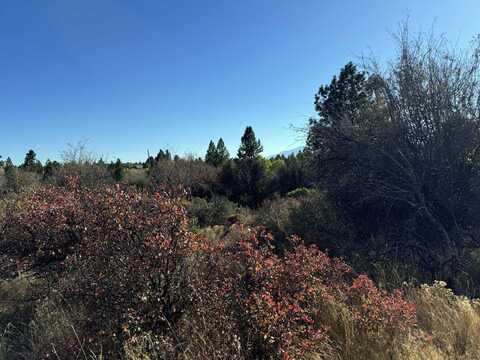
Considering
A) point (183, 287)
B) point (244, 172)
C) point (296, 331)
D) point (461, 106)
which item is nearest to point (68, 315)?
point (183, 287)

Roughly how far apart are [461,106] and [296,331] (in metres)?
5.74

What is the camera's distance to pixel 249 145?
2986 cm

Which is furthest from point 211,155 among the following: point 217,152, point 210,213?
point 210,213

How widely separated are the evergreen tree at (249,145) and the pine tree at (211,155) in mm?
2566

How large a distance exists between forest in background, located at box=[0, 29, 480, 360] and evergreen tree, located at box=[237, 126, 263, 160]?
20361 millimetres

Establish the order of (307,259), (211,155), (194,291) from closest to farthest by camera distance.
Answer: (194,291)
(307,259)
(211,155)

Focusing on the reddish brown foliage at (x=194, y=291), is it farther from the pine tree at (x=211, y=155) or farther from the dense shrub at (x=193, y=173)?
the pine tree at (x=211, y=155)

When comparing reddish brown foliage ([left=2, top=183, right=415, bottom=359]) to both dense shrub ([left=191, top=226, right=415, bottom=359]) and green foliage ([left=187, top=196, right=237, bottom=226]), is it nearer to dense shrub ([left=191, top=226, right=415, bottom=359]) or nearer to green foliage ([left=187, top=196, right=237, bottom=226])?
dense shrub ([left=191, top=226, right=415, bottom=359])

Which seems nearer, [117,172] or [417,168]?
[417,168]

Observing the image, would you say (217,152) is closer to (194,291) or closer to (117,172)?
(117,172)

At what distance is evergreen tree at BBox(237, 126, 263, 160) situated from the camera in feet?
96.7

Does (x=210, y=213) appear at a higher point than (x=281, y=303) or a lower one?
higher

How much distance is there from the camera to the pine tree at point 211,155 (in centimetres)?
3042

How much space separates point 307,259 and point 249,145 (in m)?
26.5
